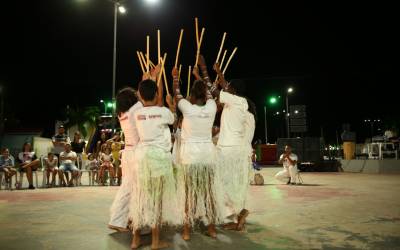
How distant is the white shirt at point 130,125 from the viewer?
4816mm

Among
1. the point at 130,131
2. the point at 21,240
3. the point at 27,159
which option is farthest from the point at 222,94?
the point at 27,159

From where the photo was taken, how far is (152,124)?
432cm

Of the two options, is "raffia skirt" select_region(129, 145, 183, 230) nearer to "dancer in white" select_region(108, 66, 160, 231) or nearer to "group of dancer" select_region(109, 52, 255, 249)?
"group of dancer" select_region(109, 52, 255, 249)

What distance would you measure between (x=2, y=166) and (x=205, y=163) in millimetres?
9283

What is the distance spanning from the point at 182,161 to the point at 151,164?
1.66 ft

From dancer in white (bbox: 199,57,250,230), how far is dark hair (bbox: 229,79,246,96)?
4.1 inches

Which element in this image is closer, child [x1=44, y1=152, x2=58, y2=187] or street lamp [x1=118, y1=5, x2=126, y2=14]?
child [x1=44, y1=152, x2=58, y2=187]

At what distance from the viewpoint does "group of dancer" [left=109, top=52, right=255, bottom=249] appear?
14.3 ft

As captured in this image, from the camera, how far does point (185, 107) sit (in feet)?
15.3

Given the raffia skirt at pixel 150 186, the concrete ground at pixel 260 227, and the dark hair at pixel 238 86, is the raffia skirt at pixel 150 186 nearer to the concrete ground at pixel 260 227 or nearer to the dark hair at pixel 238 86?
the concrete ground at pixel 260 227

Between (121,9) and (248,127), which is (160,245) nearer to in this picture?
(248,127)

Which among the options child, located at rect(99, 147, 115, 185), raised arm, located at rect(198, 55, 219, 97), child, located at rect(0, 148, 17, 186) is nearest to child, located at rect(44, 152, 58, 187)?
child, located at rect(0, 148, 17, 186)

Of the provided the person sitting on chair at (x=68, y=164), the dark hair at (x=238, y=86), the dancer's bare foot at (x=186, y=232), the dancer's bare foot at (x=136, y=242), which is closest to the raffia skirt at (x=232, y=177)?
the dancer's bare foot at (x=186, y=232)

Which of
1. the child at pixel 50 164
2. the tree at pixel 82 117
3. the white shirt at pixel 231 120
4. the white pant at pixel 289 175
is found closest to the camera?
the white shirt at pixel 231 120
